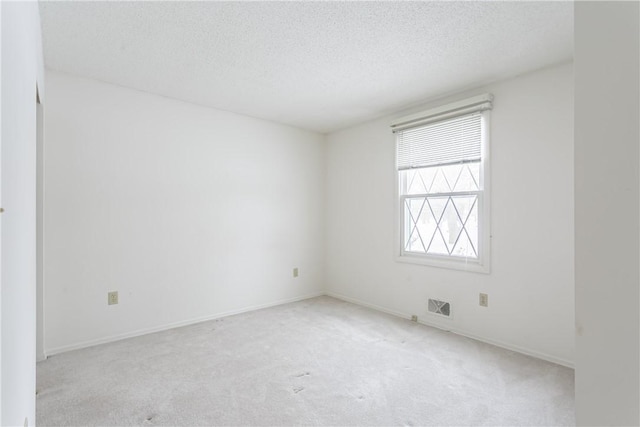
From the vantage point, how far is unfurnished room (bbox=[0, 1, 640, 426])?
73.4 inches

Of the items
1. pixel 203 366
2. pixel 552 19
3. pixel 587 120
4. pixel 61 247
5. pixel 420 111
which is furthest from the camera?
pixel 420 111

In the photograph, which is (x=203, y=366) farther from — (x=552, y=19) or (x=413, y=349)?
(x=552, y=19)

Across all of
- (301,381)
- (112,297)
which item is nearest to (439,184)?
(301,381)

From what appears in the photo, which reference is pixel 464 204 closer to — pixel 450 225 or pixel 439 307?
pixel 450 225

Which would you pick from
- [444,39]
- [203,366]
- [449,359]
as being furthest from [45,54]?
[449,359]

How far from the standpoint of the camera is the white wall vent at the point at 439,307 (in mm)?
3201

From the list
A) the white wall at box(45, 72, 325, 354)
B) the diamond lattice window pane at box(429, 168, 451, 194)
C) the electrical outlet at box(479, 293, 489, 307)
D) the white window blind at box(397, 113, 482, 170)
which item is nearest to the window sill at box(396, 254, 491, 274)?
the electrical outlet at box(479, 293, 489, 307)

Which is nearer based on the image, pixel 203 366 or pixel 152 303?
pixel 203 366

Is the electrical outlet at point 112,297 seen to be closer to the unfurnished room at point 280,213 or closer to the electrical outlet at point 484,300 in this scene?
the unfurnished room at point 280,213

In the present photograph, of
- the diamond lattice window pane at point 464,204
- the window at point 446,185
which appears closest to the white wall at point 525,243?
the window at point 446,185

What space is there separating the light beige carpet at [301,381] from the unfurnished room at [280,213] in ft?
0.06

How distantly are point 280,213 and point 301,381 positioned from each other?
2.31 m

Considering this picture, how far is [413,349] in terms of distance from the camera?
8.98 ft

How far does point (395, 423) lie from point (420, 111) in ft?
9.29
